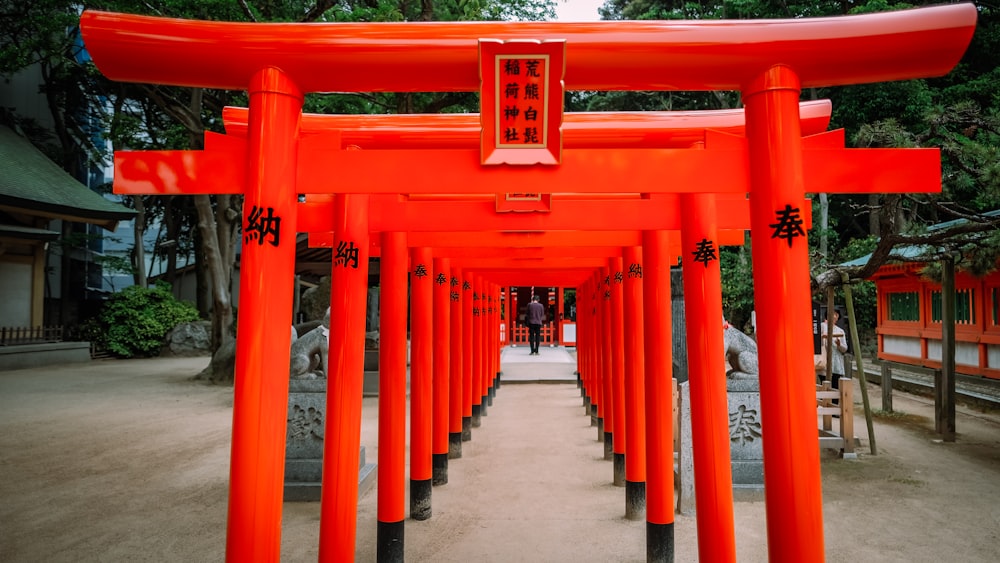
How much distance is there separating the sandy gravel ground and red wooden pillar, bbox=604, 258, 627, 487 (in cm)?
32

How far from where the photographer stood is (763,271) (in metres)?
2.83

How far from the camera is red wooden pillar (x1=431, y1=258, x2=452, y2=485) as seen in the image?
7.02 meters

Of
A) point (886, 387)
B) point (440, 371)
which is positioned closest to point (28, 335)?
point (440, 371)

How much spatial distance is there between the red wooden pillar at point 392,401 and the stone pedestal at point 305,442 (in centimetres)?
174

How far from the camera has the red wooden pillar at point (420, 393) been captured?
574 cm

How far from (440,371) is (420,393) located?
4.39 feet

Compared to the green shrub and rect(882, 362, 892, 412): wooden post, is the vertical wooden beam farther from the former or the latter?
the green shrub

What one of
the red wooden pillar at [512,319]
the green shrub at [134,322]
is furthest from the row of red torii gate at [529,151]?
the red wooden pillar at [512,319]

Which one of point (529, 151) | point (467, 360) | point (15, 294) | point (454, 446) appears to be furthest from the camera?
point (15, 294)

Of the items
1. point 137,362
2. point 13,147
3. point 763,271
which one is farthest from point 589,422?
point 13,147

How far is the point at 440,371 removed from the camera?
23.3 feet

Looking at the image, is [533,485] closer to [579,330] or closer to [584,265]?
[584,265]

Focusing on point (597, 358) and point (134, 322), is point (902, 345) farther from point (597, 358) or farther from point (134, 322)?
point (134, 322)

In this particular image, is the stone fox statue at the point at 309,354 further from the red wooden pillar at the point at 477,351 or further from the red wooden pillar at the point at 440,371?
the red wooden pillar at the point at 477,351
